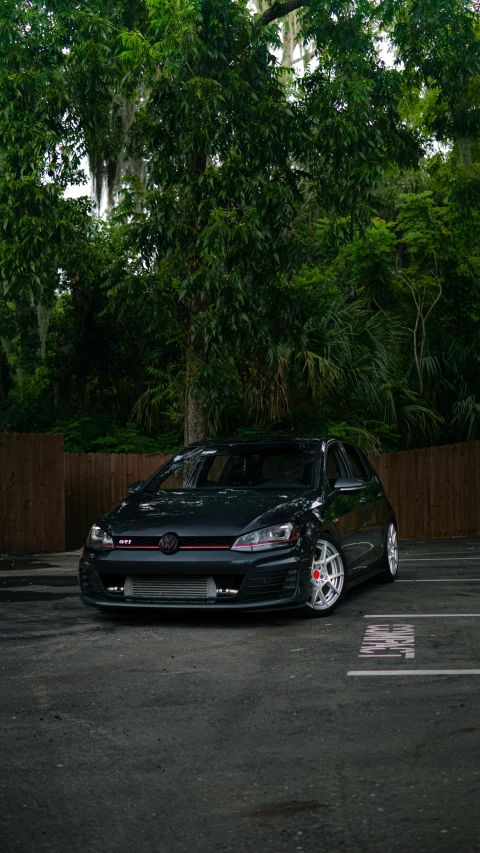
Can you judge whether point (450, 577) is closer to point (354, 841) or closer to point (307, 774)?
point (307, 774)

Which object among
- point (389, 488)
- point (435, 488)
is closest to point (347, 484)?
point (435, 488)

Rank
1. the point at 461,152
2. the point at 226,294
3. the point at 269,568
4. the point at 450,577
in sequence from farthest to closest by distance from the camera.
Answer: the point at 461,152 → the point at 226,294 → the point at 450,577 → the point at 269,568

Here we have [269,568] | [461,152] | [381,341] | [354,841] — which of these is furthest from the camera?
[381,341]

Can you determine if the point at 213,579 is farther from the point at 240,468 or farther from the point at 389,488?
the point at 389,488

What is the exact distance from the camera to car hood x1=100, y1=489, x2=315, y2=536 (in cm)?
816

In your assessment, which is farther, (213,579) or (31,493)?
(31,493)

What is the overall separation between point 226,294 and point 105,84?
12.9 feet

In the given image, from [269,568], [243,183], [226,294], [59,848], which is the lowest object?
[59,848]

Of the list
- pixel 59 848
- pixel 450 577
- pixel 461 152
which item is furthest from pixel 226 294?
pixel 59 848

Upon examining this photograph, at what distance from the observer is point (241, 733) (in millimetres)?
5074

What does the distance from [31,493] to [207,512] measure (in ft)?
28.3

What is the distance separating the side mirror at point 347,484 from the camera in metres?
9.18

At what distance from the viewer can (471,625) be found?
8.00 meters

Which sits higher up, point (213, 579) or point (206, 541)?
point (206, 541)
